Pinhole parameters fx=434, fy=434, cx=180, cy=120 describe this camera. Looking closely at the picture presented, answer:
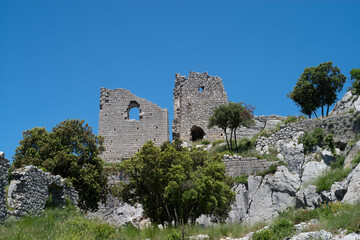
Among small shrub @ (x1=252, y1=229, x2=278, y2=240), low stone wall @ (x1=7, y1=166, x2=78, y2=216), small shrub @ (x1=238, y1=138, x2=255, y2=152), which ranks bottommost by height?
small shrub @ (x1=252, y1=229, x2=278, y2=240)

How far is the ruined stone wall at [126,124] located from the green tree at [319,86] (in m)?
11.0

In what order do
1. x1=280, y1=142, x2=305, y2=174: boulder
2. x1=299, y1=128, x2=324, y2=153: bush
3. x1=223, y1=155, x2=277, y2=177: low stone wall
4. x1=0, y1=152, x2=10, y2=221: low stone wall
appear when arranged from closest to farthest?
x1=0, y1=152, x2=10, y2=221: low stone wall < x1=280, y1=142, x2=305, y2=174: boulder < x1=223, y1=155, x2=277, y2=177: low stone wall < x1=299, y1=128, x2=324, y2=153: bush

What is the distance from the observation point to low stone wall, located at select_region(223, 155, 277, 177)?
25062 mm

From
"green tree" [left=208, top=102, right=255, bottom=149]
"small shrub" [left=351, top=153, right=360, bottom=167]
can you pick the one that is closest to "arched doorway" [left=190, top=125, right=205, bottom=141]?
"green tree" [left=208, top=102, right=255, bottom=149]

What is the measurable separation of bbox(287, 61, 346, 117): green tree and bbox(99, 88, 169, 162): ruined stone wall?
36.2 ft

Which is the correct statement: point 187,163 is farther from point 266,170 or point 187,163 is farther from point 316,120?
point 316,120

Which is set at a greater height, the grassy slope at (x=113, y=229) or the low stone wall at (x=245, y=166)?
the low stone wall at (x=245, y=166)

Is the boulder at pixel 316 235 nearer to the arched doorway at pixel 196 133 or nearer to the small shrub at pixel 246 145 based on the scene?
the small shrub at pixel 246 145

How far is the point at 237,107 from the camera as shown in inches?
1192

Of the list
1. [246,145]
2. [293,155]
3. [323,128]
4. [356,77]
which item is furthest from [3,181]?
[356,77]

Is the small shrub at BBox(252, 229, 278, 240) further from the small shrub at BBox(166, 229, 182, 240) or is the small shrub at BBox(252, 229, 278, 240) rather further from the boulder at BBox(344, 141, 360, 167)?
the boulder at BBox(344, 141, 360, 167)

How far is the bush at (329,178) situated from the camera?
2031cm

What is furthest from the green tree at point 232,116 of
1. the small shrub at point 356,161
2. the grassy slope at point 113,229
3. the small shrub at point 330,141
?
the grassy slope at point 113,229

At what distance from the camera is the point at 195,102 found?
38.0m
